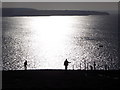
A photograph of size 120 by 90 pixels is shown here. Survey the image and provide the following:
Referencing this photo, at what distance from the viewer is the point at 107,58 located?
2253 inches

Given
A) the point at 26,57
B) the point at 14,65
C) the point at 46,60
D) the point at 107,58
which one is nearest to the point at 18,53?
the point at 26,57

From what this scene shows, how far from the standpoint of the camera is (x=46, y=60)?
190 feet
